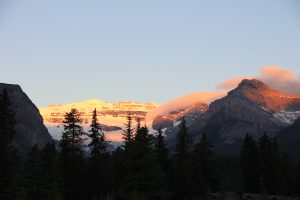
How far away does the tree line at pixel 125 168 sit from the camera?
174ft

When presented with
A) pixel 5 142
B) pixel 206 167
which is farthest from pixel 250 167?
pixel 5 142

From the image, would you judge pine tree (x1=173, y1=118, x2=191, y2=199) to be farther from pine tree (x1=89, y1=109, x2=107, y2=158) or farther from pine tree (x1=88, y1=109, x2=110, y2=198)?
pine tree (x1=89, y1=109, x2=107, y2=158)

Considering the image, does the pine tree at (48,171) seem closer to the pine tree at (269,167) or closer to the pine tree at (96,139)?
the pine tree at (96,139)

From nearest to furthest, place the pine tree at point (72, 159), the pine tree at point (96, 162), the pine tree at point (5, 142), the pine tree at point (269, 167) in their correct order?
1. the pine tree at point (5, 142)
2. the pine tree at point (72, 159)
3. the pine tree at point (96, 162)
4. the pine tree at point (269, 167)

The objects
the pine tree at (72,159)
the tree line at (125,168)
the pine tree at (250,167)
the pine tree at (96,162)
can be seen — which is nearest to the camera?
the tree line at (125,168)

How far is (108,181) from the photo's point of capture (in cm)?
7662

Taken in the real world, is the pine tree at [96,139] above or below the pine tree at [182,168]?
above

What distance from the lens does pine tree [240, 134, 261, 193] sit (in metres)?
97.6

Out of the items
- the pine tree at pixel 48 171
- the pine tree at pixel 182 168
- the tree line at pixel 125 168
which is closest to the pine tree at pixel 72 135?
the tree line at pixel 125 168

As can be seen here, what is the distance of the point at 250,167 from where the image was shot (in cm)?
9850

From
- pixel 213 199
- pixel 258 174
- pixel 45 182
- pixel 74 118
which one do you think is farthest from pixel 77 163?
pixel 258 174

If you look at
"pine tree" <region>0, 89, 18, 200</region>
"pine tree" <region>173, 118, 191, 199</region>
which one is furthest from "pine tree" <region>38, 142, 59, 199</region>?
"pine tree" <region>173, 118, 191, 199</region>

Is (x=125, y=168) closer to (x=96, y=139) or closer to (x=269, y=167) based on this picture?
(x=96, y=139)

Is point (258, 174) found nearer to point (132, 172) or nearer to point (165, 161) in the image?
point (165, 161)
